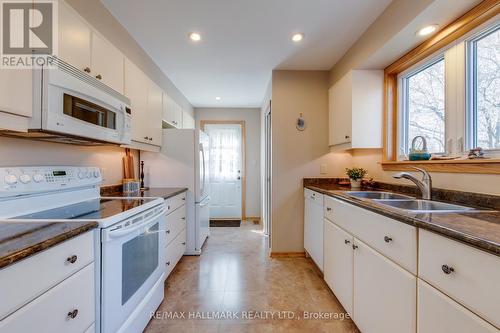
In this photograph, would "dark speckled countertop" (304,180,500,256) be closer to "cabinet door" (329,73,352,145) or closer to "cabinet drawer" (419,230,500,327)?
"cabinet drawer" (419,230,500,327)

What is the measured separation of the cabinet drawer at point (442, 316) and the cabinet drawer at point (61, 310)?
1446 mm

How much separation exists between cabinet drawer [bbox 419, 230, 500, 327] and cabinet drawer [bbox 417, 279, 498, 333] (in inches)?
0.9

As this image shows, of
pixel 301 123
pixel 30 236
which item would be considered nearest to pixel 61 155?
pixel 30 236

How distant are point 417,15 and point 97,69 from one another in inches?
85.2

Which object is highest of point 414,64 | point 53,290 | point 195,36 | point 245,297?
point 195,36

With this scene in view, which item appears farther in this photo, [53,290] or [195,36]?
[195,36]

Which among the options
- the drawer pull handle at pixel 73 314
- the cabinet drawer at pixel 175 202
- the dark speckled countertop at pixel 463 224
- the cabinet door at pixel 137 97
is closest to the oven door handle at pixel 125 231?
the drawer pull handle at pixel 73 314

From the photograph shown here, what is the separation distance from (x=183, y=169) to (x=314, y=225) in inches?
66.2

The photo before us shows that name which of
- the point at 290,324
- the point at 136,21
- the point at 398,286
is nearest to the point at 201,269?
the point at 290,324

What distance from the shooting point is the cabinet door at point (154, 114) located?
2.46 m

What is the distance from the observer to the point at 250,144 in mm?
4988

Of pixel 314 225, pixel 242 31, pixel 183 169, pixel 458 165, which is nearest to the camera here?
pixel 458 165

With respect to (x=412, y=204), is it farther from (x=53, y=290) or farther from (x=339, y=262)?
(x=53, y=290)

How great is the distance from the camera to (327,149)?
295 centimetres
